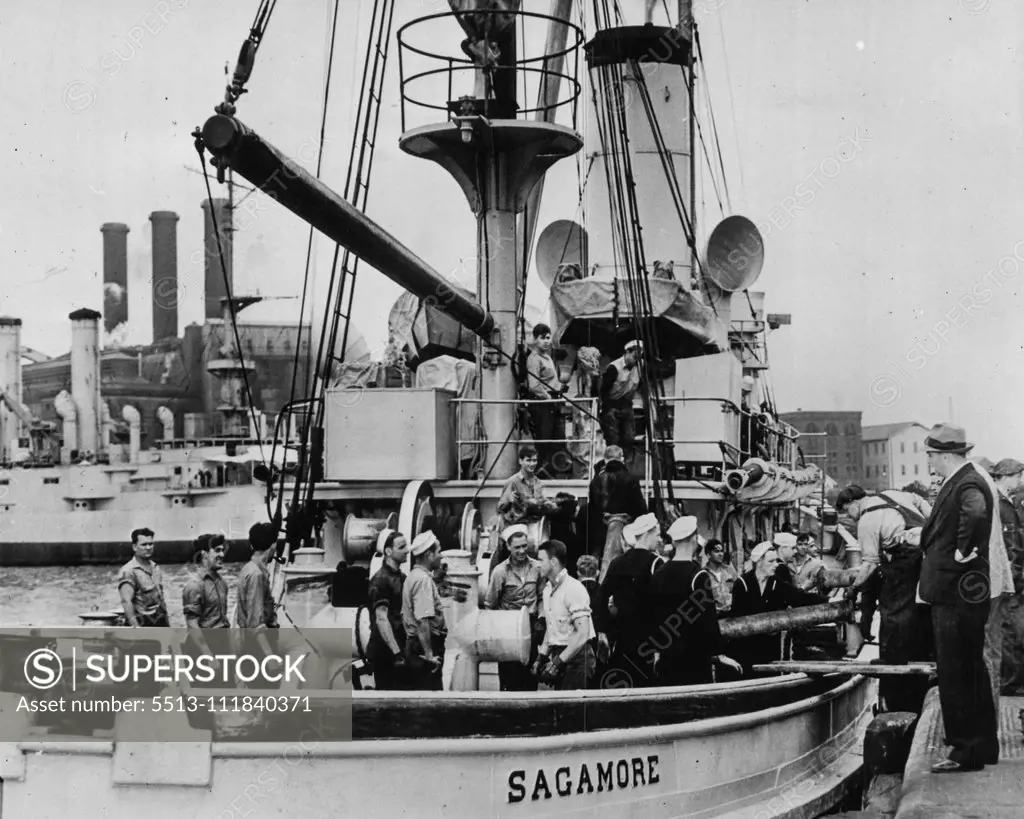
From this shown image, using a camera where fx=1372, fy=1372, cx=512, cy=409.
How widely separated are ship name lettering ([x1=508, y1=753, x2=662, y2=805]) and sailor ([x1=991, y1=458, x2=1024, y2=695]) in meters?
3.24

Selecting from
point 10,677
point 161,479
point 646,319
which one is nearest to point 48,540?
point 161,479

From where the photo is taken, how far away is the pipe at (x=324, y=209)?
23.5 ft

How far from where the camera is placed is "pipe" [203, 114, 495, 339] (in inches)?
281

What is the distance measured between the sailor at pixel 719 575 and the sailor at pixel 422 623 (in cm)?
274

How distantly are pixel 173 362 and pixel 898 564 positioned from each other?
60.6m

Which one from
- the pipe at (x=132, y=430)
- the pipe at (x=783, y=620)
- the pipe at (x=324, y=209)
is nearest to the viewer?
the pipe at (x=324, y=209)

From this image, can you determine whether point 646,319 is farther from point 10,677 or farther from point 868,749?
point 10,677

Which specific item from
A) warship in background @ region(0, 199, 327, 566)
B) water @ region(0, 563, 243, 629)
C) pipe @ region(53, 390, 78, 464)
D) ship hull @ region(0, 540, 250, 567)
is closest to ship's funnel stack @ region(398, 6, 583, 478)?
water @ region(0, 563, 243, 629)

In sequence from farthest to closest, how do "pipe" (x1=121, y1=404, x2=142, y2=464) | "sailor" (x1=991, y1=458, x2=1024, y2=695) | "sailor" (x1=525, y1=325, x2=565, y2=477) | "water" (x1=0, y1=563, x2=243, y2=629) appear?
"pipe" (x1=121, y1=404, x2=142, y2=464) < "water" (x1=0, y1=563, x2=243, y2=629) < "sailor" (x1=525, y1=325, x2=565, y2=477) < "sailor" (x1=991, y1=458, x2=1024, y2=695)

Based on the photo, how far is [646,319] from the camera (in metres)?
13.4

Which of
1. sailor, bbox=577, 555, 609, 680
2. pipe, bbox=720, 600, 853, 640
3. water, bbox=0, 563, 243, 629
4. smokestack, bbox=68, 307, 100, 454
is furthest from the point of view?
smokestack, bbox=68, 307, 100, 454

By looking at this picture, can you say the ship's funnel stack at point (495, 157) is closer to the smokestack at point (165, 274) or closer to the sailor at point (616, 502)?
the sailor at point (616, 502)

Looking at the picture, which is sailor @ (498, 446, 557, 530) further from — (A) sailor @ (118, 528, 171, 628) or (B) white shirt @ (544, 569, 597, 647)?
(A) sailor @ (118, 528, 171, 628)

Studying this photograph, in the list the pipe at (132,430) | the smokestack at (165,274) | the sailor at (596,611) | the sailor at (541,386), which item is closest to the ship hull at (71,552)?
the pipe at (132,430)
